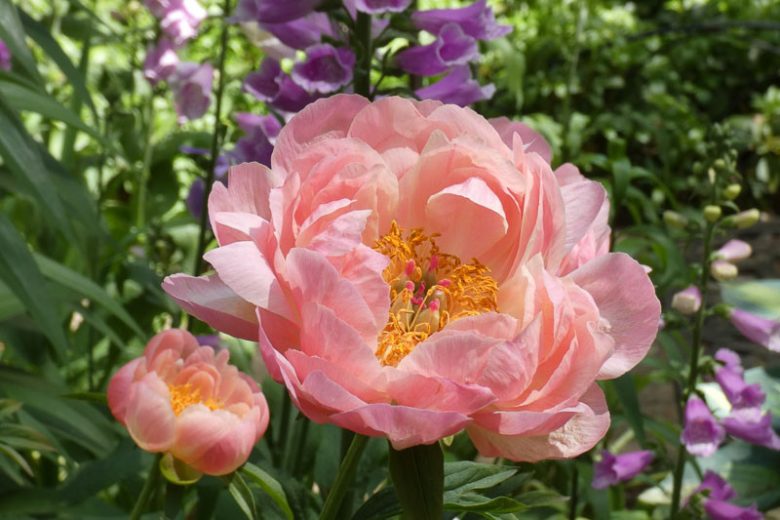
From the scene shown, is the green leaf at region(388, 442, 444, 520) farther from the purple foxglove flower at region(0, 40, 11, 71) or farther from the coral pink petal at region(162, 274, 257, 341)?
the purple foxglove flower at region(0, 40, 11, 71)

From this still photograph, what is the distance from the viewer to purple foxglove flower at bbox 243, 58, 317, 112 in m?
1.13

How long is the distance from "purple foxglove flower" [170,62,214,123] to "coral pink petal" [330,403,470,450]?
138 cm

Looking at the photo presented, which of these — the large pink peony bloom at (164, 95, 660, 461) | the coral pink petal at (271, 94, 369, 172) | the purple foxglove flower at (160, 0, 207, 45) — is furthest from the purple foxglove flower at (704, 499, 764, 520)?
the purple foxglove flower at (160, 0, 207, 45)

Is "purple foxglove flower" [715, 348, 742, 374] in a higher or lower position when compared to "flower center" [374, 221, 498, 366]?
lower

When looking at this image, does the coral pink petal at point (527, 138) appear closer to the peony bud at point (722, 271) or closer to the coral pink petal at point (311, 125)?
the coral pink petal at point (311, 125)

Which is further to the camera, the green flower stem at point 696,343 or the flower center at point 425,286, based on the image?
the green flower stem at point 696,343

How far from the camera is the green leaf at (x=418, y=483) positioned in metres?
0.50

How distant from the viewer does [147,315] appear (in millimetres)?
1685

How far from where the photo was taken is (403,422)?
0.47 meters

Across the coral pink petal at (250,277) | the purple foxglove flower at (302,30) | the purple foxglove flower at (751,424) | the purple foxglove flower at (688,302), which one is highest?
the coral pink petal at (250,277)

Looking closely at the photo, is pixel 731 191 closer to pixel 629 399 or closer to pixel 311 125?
pixel 629 399

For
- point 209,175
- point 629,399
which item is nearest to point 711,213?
point 629,399

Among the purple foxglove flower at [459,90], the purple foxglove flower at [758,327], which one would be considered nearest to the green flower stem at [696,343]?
the purple foxglove flower at [758,327]

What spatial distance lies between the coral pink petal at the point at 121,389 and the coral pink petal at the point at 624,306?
28 cm
